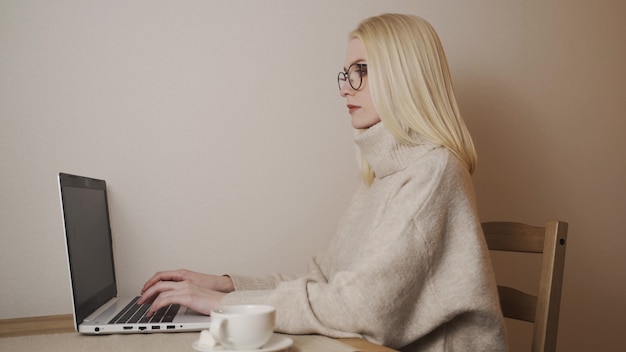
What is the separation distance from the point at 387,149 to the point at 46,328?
0.74 m

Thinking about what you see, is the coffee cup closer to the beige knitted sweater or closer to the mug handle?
the mug handle

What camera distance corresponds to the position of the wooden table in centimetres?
92

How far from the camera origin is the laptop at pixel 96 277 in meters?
1.01

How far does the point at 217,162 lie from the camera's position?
1513mm

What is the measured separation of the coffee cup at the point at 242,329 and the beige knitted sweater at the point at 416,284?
0.71 ft

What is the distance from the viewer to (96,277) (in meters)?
1.21

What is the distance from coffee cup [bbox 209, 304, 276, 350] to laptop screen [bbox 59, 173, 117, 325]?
1.28 feet

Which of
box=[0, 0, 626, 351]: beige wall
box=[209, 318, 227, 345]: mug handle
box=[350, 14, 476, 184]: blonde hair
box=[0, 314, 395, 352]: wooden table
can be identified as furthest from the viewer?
box=[0, 0, 626, 351]: beige wall

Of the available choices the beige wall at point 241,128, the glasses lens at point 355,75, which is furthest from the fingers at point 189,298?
the glasses lens at point 355,75

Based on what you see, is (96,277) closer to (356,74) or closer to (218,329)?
(218,329)

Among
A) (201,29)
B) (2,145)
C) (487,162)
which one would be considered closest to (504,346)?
(487,162)

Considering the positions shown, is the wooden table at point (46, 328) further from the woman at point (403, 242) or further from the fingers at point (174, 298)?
the fingers at point (174, 298)

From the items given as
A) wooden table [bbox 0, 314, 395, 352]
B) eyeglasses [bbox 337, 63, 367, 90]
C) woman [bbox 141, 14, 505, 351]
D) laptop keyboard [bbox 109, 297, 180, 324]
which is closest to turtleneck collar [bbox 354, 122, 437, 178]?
woman [bbox 141, 14, 505, 351]

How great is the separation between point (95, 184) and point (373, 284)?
68 centimetres
